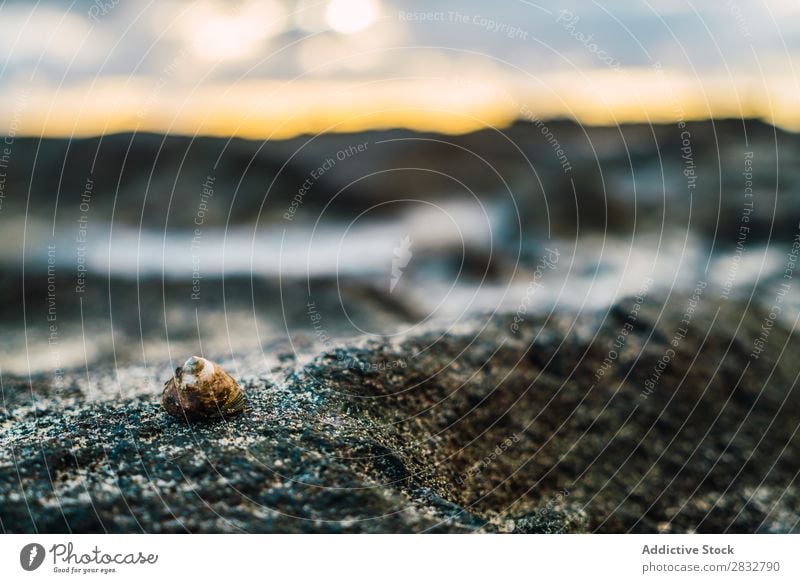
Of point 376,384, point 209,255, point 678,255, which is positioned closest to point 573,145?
point 678,255

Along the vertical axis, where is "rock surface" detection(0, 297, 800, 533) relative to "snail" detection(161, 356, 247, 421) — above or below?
below

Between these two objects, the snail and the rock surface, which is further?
the snail

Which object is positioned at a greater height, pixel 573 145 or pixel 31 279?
pixel 573 145

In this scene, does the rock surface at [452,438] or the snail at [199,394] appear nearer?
the rock surface at [452,438]

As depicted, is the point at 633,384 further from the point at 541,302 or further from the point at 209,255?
the point at 209,255
